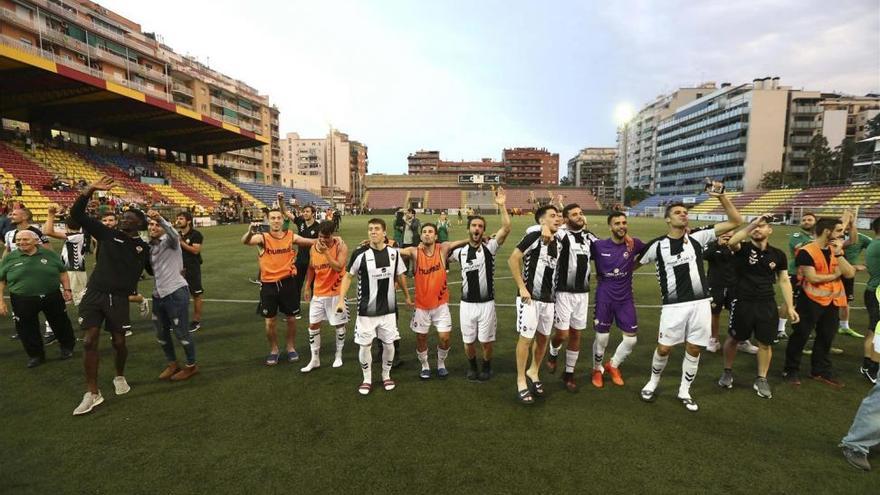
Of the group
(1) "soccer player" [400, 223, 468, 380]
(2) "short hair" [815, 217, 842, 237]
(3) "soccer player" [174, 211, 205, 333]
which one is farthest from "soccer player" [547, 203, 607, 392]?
(3) "soccer player" [174, 211, 205, 333]

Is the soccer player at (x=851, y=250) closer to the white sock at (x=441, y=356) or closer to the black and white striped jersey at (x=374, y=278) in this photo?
the white sock at (x=441, y=356)

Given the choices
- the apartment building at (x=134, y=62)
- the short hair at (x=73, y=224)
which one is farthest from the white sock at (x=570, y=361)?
the apartment building at (x=134, y=62)

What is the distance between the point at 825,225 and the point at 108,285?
9.10 m

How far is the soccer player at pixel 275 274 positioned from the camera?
5797mm

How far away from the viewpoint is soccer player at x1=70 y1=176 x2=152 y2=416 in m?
4.54

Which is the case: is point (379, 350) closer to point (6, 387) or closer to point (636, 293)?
point (6, 387)

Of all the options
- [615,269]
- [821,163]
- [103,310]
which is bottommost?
[103,310]

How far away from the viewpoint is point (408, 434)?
4078mm

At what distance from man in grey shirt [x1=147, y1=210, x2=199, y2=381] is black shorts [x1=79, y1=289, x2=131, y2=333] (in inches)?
18.5

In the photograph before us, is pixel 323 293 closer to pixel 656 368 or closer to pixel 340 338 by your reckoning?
pixel 340 338

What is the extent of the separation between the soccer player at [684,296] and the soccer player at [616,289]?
0.38 m

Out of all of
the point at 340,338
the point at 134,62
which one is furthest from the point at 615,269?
the point at 134,62

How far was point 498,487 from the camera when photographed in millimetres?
3330

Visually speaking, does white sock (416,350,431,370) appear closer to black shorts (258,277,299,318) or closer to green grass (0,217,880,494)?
green grass (0,217,880,494)
